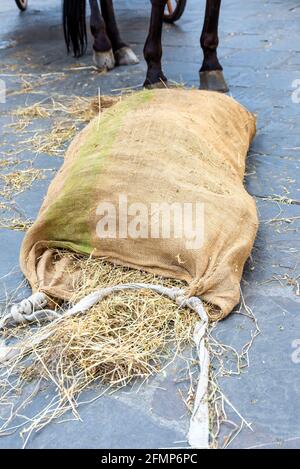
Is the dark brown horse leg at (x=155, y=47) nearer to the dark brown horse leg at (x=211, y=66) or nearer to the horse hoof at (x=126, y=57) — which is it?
the dark brown horse leg at (x=211, y=66)

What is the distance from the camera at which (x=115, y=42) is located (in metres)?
4.60

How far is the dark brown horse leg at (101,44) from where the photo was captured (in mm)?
4438

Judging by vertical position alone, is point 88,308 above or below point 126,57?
above

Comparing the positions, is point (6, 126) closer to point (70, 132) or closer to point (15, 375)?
point (70, 132)

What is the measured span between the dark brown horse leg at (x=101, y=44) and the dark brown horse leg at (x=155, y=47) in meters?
0.76

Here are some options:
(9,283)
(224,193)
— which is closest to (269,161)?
(224,193)

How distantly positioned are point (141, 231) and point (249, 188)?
0.76 metres

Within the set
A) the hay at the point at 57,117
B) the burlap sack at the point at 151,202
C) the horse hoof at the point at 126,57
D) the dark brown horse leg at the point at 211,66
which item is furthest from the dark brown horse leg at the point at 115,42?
the burlap sack at the point at 151,202

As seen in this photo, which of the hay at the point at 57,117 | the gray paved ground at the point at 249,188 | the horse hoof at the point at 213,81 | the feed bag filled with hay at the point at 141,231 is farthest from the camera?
the horse hoof at the point at 213,81

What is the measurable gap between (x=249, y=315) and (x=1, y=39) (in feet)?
15.0

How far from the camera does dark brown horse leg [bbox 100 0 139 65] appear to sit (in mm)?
4512

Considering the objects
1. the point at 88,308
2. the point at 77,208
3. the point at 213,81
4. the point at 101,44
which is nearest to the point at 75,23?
the point at 101,44

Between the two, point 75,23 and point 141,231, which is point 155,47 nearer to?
point 75,23

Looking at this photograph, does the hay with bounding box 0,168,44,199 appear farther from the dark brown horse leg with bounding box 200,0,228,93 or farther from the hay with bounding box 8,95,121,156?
the dark brown horse leg with bounding box 200,0,228,93
